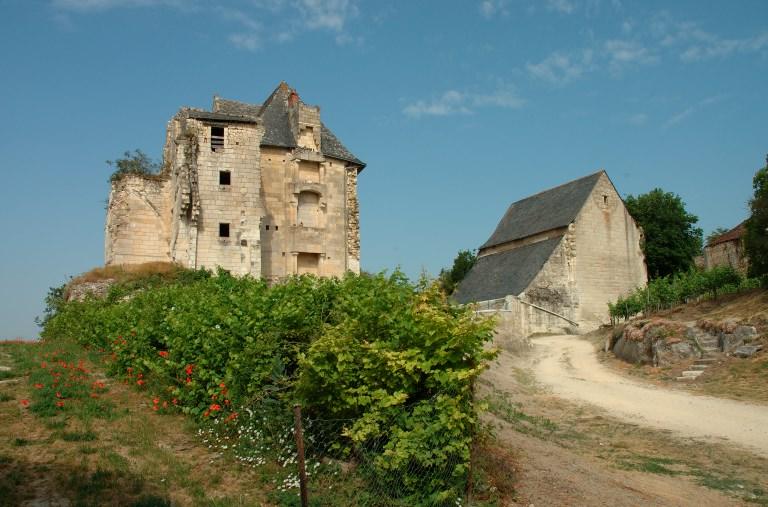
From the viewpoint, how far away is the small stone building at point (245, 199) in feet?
83.7

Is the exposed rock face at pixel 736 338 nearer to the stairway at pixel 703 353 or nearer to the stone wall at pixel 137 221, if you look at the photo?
the stairway at pixel 703 353

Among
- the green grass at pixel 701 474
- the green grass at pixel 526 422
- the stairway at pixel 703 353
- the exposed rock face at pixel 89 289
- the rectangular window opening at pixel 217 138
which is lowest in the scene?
the green grass at pixel 701 474

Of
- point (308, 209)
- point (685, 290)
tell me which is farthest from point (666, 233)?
point (308, 209)

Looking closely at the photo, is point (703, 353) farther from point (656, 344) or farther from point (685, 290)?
point (685, 290)

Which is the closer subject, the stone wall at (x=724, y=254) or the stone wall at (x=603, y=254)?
the stone wall at (x=603, y=254)

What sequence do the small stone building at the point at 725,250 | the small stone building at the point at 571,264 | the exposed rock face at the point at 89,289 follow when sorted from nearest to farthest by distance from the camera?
1. the exposed rock face at the point at 89,289
2. the small stone building at the point at 571,264
3. the small stone building at the point at 725,250

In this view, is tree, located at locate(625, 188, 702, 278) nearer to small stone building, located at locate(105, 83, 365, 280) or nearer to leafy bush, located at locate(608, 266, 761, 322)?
leafy bush, located at locate(608, 266, 761, 322)

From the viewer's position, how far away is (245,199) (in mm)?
26172

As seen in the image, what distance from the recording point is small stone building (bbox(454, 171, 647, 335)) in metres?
30.1

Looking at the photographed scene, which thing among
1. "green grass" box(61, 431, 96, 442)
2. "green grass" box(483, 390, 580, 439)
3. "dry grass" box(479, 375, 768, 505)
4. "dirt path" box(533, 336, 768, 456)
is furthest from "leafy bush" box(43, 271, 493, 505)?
"dirt path" box(533, 336, 768, 456)

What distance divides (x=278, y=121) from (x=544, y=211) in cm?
1625

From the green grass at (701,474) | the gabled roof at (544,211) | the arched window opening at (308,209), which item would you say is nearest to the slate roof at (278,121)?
the arched window opening at (308,209)

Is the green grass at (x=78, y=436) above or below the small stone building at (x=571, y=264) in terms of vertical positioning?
below

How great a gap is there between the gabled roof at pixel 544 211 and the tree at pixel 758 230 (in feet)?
41.2
